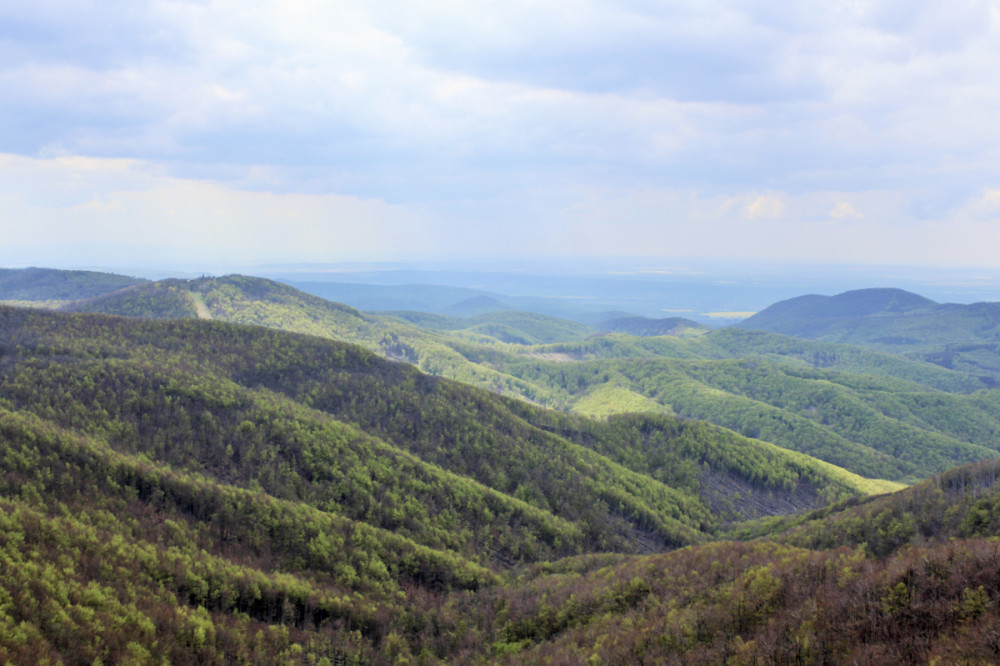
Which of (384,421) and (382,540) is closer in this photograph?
(382,540)

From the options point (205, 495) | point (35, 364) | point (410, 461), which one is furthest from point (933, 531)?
point (35, 364)

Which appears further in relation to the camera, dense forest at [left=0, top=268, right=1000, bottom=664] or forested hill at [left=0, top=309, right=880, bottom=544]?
forested hill at [left=0, top=309, right=880, bottom=544]

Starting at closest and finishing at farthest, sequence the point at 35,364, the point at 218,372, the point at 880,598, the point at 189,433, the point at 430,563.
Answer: the point at 880,598 < the point at 430,563 < the point at 189,433 < the point at 35,364 < the point at 218,372

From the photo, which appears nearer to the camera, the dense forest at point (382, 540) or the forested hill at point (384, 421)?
the dense forest at point (382, 540)

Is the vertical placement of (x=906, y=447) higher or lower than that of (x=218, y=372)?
lower

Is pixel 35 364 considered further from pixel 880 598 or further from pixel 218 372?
pixel 880 598

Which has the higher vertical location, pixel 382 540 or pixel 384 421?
pixel 384 421

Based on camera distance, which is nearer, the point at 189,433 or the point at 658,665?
the point at 658,665

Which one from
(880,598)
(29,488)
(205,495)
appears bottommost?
(205,495)
